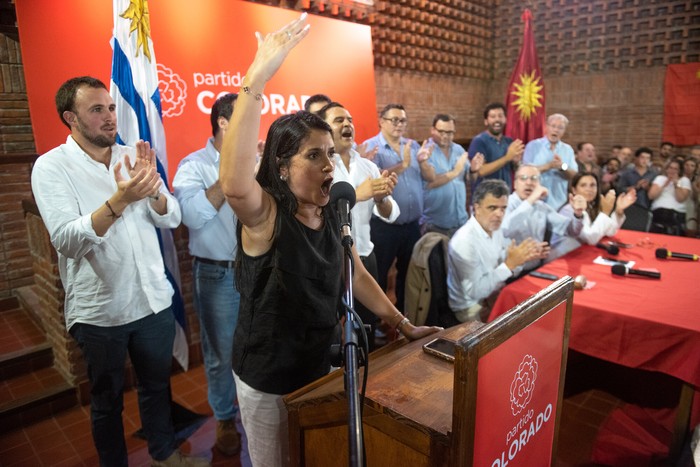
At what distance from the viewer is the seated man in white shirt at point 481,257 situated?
2.84 metres

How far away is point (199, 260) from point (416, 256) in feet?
4.13

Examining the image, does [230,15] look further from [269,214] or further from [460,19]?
[460,19]

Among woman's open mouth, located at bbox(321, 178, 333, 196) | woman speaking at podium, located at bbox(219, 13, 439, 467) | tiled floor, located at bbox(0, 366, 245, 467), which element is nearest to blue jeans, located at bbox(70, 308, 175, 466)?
tiled floor, located at bbox(0, 366, 245, 467)

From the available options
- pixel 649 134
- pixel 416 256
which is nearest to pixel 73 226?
pixel 416 256

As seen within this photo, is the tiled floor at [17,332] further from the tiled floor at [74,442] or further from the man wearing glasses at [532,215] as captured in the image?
the man wearing glasses at [532,215]

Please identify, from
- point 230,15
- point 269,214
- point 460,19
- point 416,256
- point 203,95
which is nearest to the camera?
point 269,214

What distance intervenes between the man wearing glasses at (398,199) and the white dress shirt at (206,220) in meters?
1.53

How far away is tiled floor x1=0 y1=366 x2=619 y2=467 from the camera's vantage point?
8.46ft

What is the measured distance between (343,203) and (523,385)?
67cm

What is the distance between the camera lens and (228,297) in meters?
2.62

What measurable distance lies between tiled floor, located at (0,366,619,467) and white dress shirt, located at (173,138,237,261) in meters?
1.09

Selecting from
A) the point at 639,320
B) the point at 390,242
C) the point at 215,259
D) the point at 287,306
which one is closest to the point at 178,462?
the point at 215,259

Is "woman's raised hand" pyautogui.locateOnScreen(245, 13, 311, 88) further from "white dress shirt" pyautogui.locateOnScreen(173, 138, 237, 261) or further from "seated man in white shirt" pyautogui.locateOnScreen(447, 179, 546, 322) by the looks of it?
"seated man in white shirt" pyautogui.locateOnScreen(447, 179, 546, 322)

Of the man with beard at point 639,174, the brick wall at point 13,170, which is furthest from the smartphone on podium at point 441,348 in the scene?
the man with beard at point 639,174
